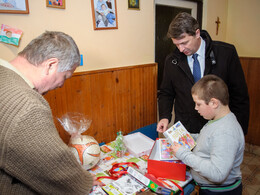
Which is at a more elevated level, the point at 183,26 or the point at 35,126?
the point at 183,26

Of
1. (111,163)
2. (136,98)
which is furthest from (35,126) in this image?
(136,98)

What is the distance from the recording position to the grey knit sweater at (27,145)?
0.63 m

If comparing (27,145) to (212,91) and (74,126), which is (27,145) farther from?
(212,91)

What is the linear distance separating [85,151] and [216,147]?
2.63ft

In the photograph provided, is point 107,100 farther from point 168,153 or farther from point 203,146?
point 203,146

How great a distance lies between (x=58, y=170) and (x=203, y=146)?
80cm

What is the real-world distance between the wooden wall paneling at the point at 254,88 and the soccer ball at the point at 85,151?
2658 millimetres

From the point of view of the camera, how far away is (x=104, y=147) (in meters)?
1.64

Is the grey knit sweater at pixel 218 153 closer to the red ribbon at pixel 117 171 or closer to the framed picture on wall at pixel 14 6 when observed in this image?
the red ribbon at pixel 117 171

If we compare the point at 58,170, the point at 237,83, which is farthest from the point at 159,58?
the point at 58,170

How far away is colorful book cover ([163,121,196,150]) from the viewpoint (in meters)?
1.24

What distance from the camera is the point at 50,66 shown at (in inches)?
32.4

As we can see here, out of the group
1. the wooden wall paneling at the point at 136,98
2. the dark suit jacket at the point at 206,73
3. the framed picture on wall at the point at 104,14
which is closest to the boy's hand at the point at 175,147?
the dark suit jacket at the point at 206,73

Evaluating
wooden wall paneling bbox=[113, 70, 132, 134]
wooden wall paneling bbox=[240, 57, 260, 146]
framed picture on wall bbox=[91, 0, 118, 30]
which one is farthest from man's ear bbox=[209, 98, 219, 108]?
wooden wall paneling bbox=[240, 57, 260, 146]
